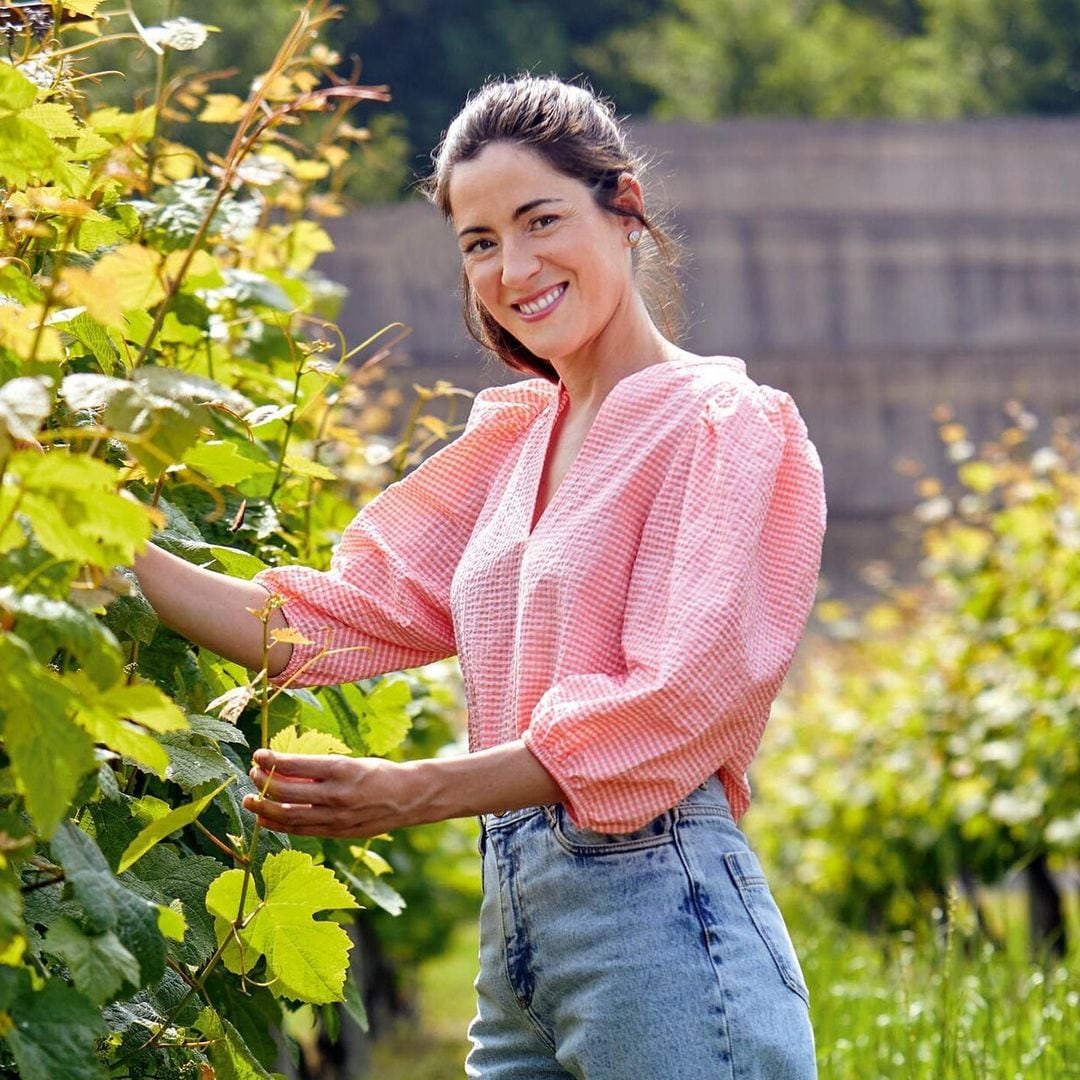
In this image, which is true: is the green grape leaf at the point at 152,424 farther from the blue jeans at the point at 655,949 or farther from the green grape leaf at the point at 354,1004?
the green grape leaf at the point at 354,1004

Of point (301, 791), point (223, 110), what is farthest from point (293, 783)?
point (223, 110)

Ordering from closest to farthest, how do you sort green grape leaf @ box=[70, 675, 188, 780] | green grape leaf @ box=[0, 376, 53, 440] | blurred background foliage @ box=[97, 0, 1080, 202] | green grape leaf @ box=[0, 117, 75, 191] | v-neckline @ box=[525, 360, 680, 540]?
green grape leaf @ box=[0, 376, 53, 440], green grape leaf @ box=[70, 675, 188, 780], green grape leaf @ box=[0, 117, 75, 191], v-neckline @ box=[525, 360, 680, 540], blurred background foliage @ box=[97, 0, 1080, 202]

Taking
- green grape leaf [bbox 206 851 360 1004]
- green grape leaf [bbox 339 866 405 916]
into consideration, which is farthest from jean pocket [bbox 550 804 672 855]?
green grape leaf [bbox 339 866 405 916]

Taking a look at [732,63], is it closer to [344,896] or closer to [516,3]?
[516,3]

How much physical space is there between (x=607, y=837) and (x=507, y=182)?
0.67 metres

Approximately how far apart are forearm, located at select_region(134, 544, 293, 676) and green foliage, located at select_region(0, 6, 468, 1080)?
30mm

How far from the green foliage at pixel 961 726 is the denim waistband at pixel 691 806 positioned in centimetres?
322

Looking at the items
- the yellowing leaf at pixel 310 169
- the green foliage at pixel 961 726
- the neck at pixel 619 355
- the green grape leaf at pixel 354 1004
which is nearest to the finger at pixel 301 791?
the green grape leaf at pixel 354 1004

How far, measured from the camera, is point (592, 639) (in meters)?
1.82

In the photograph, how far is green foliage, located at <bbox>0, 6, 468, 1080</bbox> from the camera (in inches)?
46.4

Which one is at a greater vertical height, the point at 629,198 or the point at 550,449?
the point at 629,198

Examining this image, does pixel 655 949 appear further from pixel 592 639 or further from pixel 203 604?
pixel 203 604

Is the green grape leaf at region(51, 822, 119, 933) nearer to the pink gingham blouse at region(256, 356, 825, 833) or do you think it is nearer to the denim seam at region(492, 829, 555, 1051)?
the pink gingham blouse at region(256, 356, 825, 833)

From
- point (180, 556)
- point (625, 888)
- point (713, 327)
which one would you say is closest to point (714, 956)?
point (625, 888)
